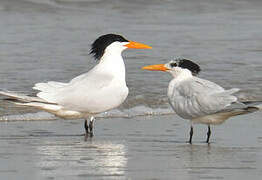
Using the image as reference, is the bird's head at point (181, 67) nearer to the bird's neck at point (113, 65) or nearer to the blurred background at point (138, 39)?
the bird's neck at point (113, 65)

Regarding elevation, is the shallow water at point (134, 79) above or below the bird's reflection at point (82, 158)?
above

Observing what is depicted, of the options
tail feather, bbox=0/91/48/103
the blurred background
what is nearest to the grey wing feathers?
tail feather, bbox=0/91/48/103

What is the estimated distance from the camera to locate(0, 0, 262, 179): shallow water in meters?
6.11

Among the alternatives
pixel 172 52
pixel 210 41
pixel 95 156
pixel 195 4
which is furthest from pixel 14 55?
pixel 195 4

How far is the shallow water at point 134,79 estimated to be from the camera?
611cm

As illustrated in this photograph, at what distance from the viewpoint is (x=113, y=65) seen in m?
8.11

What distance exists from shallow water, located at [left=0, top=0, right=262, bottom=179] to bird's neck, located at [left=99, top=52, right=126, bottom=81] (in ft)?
1.74

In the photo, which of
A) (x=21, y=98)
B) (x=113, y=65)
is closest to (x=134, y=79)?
(x=113, y=65)

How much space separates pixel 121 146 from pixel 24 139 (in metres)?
0.88

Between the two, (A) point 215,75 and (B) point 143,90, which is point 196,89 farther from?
(A) point 215,75

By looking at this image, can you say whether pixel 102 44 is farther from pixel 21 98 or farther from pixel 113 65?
pixel 21 98

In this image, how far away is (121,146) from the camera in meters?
7.00

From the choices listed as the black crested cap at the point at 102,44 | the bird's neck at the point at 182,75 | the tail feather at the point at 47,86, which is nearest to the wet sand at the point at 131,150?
the tail feather at the point at 47,86

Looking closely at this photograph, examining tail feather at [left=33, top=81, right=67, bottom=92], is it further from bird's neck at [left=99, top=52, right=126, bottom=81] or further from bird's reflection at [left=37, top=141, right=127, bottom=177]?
bird's reflection at [left=37, top=141, right=127, bottom=177]
